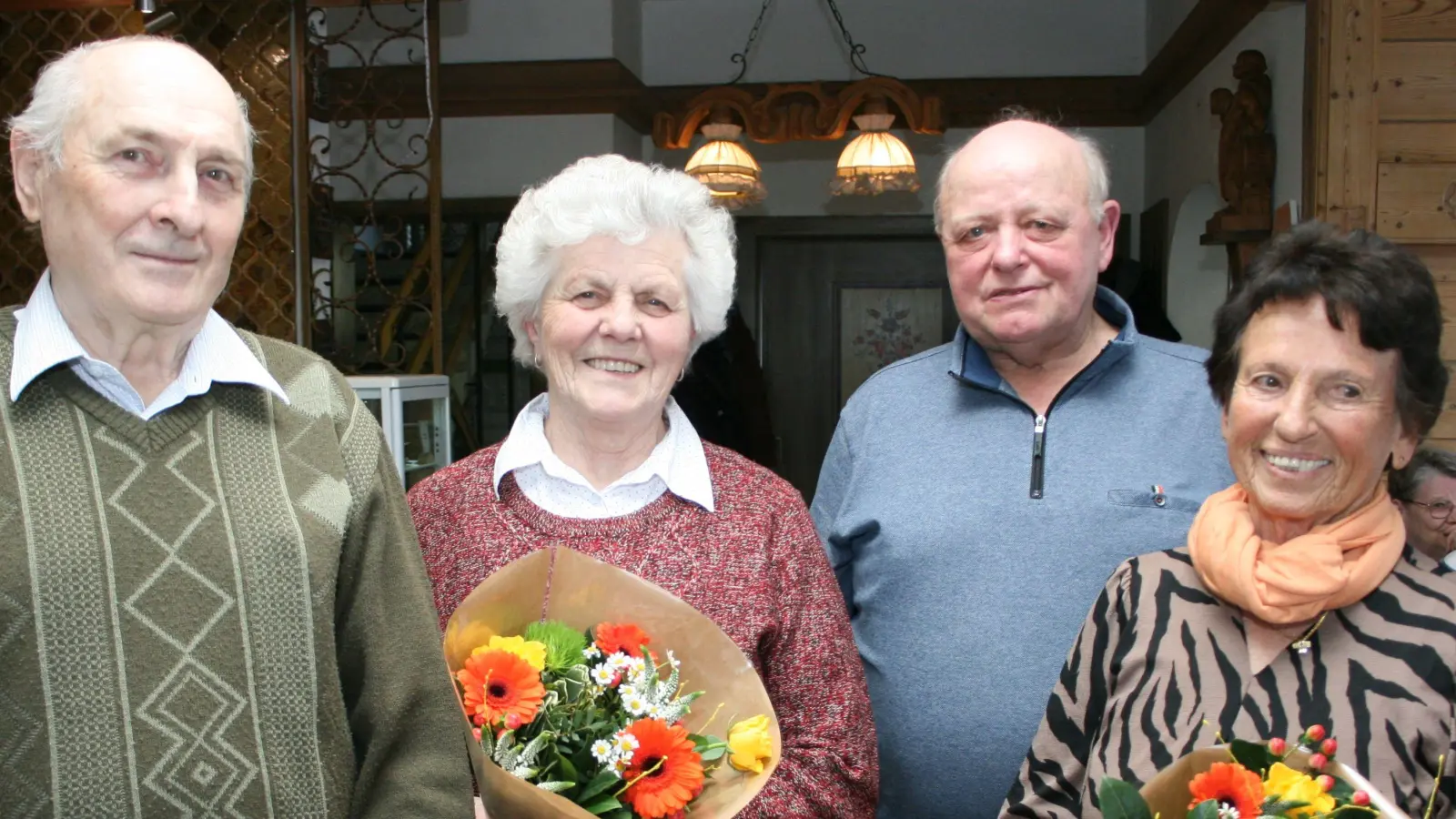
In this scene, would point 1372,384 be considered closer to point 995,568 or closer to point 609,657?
point 995,568

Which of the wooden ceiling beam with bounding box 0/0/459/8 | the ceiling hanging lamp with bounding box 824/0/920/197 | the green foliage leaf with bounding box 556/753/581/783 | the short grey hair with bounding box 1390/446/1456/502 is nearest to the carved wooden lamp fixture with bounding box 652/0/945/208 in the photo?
the ceiling hanging lamp with bounding box 824/0/920/197

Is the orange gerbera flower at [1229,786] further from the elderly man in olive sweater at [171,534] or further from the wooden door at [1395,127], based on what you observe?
the wooden door at [1395,127]

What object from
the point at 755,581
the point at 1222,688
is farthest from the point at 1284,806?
the point at 755,581

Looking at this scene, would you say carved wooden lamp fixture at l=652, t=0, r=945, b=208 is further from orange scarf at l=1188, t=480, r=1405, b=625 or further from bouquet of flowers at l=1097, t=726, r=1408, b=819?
bouquet of flowers at l=1097, t=726, r=1408, b=819

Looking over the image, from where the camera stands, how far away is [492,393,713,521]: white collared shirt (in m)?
1.63

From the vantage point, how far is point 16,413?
1117mm

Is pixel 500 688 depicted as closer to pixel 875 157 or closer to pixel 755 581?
pixel 755 581

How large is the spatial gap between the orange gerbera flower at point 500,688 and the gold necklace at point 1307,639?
2.60ft

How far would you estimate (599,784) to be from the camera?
1189mm

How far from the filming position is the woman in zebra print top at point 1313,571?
1.21 m

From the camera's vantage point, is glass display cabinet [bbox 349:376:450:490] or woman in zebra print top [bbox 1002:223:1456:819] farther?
glass display cabinet [bbox 349:376:450:490]

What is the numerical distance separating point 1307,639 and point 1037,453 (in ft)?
1.82

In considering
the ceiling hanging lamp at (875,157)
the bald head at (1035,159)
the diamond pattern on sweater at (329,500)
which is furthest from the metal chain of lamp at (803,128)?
the diamond pattern on sweater at (329,500)

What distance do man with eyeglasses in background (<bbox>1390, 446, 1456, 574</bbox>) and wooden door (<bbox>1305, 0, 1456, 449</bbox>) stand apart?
165cm
